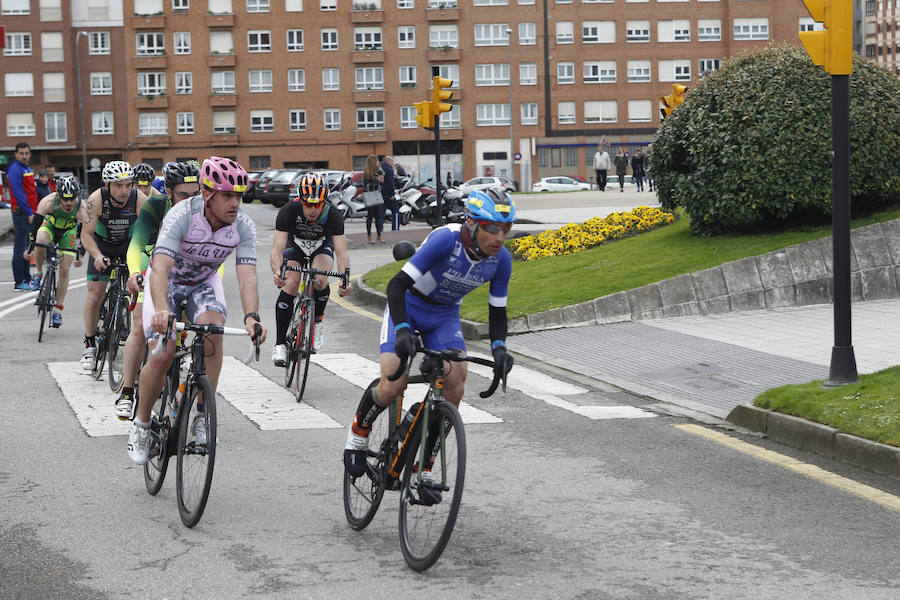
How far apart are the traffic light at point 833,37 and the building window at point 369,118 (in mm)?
84520

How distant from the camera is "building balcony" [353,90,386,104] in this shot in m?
92.0

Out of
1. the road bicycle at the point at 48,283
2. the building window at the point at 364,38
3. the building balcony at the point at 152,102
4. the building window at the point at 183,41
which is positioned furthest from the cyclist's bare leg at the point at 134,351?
the building window at the point at 183,41

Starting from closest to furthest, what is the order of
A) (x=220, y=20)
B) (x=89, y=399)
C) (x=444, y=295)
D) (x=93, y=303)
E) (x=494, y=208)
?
(x=494, y=208)
(x=444, y=295)
(x=89, y=399)
(x=93, y=303)
(x=220, y=20)

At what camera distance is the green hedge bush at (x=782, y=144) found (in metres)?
15.5

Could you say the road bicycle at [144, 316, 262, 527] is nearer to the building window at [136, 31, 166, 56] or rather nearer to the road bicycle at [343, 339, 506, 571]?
the road bicycle at [343, 339, 506, 571]

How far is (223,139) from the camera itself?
91000 mm

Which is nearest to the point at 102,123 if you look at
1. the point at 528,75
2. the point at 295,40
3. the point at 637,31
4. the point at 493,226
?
the point at 295,40

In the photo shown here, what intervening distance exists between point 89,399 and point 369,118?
83717 millimetres

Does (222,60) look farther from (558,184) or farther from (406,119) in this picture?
(558,184)

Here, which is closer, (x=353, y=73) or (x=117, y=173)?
(x=117, y=173)

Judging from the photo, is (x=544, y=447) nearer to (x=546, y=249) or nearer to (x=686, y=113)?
(x=686, y=113)

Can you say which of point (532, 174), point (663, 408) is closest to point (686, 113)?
point (663, 408)

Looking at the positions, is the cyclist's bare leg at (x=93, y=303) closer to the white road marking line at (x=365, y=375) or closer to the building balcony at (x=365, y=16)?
the white road marking line at (x=365, y=375)

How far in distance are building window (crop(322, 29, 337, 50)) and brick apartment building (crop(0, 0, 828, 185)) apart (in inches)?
4.0
